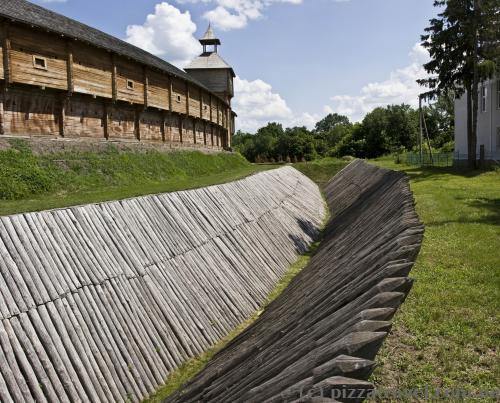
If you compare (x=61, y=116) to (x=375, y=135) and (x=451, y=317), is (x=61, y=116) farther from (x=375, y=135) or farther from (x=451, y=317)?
(x=375, y=135)

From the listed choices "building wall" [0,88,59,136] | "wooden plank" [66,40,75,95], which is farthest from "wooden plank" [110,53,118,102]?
"building wall" [0,88,59,136]

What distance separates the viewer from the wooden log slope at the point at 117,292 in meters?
5.43

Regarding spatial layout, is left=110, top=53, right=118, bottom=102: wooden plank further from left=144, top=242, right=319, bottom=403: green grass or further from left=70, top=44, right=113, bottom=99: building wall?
left=144, top=242, right=319, bottom=403: green grass

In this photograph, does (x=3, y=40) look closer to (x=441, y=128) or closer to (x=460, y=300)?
(x=460, y=300)

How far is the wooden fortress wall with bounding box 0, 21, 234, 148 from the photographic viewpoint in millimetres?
16406

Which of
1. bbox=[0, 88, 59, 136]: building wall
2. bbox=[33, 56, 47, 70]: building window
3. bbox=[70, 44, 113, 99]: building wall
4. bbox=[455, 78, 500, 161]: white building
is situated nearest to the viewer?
bbox=[0, 88, 59, 136]: building wall

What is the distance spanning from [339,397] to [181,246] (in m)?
6.82

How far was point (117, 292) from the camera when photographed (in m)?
6.96

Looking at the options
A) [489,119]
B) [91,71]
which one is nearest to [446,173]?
[489,119]

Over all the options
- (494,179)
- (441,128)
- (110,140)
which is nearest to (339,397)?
(110,140)

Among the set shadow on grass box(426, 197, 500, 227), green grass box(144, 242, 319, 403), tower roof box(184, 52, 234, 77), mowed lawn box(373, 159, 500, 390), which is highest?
tower roof box(184, 52, 234, 77)

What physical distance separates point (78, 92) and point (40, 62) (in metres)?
2.09

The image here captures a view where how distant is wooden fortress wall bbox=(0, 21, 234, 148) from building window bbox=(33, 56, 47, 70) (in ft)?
0.12

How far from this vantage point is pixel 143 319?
702cm
